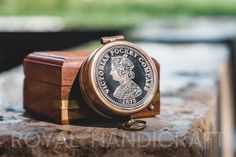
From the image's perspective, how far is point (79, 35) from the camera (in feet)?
31.0

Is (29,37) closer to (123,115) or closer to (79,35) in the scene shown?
(79,35)

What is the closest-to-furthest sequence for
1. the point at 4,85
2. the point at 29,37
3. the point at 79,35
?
the point at 4,85, the point at 29,37, the point at 79,35

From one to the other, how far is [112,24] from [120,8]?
377cm

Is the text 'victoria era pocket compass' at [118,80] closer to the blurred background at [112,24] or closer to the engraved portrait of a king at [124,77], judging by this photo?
the engraved portrait of a king at [124,77]

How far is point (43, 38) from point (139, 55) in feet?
23.9

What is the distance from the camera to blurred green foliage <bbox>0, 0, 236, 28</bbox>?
1417cm

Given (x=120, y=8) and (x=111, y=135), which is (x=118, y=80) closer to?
(x=111, y=135)

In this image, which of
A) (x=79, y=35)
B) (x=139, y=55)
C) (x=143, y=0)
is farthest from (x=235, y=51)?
(x=143, y=0)

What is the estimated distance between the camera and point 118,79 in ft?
5.44

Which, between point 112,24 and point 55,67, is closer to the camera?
point 55,67

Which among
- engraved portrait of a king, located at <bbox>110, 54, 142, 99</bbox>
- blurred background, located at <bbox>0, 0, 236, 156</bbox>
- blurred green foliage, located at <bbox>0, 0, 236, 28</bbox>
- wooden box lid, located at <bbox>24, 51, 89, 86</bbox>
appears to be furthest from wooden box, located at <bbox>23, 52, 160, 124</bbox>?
blurred green foliage, located at <bbox>0, 0, 236, 28</bbox>

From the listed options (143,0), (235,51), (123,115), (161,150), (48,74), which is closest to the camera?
(161,150)

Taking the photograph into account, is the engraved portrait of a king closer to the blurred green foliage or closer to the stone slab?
the stone slab

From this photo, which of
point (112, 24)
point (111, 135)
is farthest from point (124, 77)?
point (112, 24)
